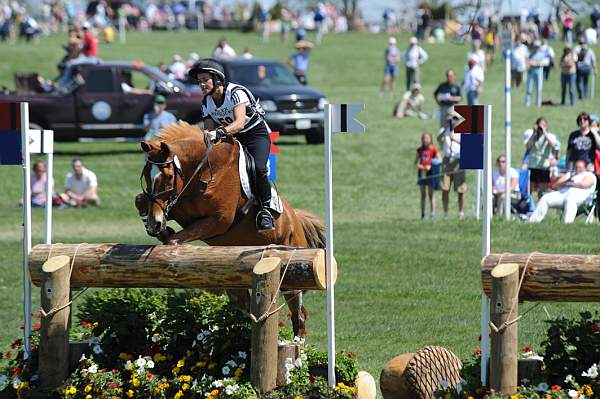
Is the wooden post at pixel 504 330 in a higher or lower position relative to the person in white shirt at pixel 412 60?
lower

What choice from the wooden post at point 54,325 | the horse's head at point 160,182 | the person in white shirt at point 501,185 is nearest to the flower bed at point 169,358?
the wooden post at point 54,325

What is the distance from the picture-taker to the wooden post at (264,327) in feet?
26.5

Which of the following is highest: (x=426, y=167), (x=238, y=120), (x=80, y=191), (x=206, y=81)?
(x=206, y=81)

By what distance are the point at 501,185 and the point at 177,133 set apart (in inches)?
442

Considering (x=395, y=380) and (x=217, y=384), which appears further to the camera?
(x=395, y=380)

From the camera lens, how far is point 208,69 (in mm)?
9625

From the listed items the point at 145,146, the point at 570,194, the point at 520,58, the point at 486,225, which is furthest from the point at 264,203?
the point at 520,58

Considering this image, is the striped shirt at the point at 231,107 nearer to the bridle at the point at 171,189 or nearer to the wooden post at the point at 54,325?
the bridle at the point at 171,189

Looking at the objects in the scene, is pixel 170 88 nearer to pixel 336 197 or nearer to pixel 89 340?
pixel 336 197

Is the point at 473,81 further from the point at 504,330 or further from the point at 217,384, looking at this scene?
the point at 504,330

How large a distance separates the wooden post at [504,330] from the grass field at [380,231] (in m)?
2.98

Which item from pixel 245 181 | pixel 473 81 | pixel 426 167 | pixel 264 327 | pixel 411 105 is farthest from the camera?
pixel 411 105

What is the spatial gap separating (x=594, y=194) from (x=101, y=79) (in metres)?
14.4

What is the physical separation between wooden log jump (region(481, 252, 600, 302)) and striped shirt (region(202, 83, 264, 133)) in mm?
3059
